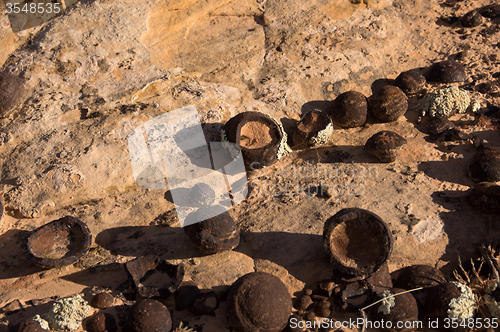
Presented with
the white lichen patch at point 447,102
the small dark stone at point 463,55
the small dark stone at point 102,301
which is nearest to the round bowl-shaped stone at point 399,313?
the small dark stone at point 102,301

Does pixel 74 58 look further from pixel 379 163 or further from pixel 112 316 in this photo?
pixel 379 163

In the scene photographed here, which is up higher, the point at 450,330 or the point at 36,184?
the point at 36,184

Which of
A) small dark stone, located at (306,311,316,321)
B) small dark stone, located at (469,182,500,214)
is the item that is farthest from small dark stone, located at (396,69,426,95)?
small dark stone, located at (306,311,316,321)

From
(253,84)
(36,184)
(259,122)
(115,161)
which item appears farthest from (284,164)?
(36,184)

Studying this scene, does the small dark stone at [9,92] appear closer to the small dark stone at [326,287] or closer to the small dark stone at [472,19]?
the small dark stone at [326,287]

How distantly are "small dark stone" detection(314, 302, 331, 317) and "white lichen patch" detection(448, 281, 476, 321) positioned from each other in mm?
1146

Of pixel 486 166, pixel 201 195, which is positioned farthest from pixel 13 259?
pixel 486 166

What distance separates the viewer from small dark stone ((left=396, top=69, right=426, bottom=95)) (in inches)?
244

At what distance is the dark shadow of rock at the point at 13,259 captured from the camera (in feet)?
14.1

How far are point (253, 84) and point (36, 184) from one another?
3.66 m

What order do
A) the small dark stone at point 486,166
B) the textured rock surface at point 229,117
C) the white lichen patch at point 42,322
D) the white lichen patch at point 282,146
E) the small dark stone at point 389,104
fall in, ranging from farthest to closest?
the small dark stone at point 389,104, the white lichen patch at point 282,146, the small dark stone at point 486,166, the textured rock surface at point 229,117, the white lichen patch at point 42,322

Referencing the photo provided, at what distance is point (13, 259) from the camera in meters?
4.43

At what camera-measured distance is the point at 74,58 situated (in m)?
5.94

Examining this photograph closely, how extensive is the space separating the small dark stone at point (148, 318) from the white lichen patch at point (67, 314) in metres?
0.51
